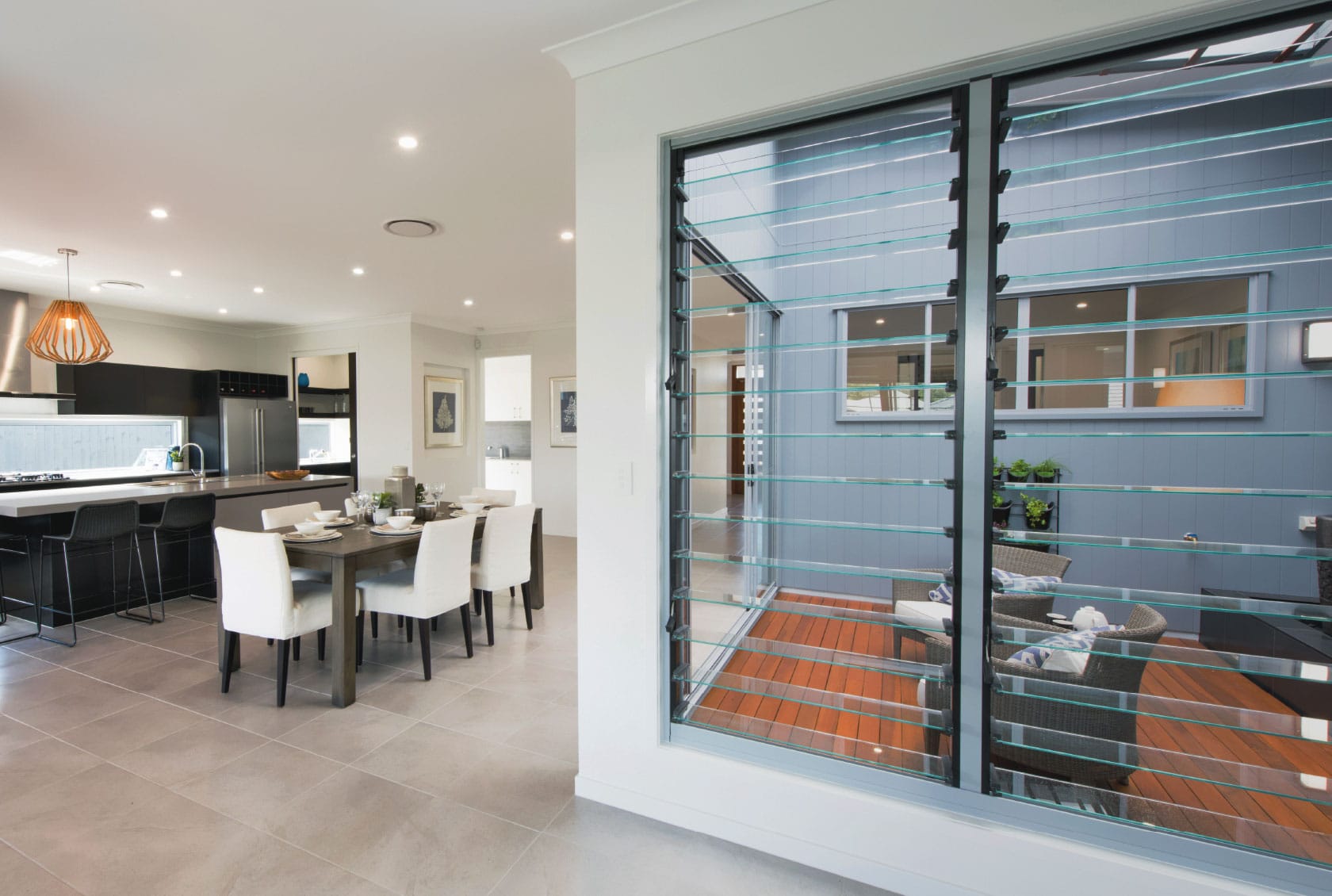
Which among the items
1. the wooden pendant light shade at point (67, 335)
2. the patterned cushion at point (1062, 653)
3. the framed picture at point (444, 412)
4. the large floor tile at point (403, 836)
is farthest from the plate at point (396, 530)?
the framed picture at point (444, 412)

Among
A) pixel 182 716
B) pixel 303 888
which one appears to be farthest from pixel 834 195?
pixel 182 716

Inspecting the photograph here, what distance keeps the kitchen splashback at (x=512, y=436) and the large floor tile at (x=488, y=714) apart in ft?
18.7

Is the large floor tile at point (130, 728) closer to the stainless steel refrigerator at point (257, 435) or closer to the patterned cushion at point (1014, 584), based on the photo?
the patterned cushion at point (1014, 584)

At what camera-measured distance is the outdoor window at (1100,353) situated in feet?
11.5

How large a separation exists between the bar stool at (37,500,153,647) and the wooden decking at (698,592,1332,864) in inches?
157

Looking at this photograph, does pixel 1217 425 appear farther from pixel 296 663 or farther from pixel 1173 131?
pixel 296 663

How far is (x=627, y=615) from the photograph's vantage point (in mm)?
2002

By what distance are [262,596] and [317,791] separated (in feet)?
3.43

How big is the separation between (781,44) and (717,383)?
213 inches

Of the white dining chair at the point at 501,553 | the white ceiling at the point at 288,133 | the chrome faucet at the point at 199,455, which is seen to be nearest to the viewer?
the white ceiling at the point at 288,133

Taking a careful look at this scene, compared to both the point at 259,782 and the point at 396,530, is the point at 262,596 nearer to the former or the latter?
the point at 396,530

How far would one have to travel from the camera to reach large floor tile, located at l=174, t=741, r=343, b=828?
2.06 metres

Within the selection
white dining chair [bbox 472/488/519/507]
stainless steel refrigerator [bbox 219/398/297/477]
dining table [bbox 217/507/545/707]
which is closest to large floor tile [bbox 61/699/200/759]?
dining table [bbox 217/507/545/707]

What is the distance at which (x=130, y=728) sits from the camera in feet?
8.47
